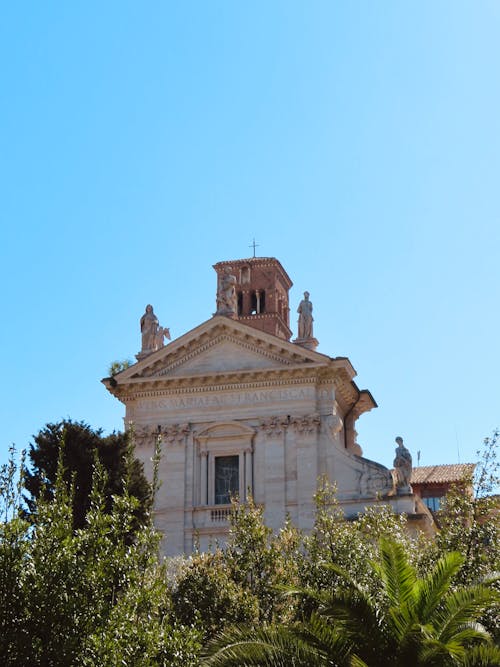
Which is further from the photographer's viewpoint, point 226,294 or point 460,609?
point 226,294

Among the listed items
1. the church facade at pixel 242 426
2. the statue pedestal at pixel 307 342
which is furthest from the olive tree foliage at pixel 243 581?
the statue pedestal at pixel 307 342

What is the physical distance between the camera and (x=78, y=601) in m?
16.3

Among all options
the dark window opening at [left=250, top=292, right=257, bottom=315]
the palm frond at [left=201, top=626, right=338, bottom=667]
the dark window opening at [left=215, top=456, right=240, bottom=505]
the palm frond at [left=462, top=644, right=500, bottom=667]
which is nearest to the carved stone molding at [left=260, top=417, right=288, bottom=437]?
the dark window opening at [left=215, top=456, right=240, bottom=505]

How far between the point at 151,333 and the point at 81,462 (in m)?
14.5

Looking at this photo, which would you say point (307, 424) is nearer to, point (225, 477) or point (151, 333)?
point (225, 477)

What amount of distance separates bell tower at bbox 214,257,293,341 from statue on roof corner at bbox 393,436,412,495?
17.0 m

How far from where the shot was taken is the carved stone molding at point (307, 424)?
135 feet

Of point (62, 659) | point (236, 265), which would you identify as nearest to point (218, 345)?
point (236, 265)

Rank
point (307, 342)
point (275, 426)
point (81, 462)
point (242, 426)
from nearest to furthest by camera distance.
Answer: point (81, 462) < point (275, 426) < point (242, 426) < point (307, 342)

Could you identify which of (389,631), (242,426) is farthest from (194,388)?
(389,631)

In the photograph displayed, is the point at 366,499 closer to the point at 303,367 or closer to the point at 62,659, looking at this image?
the point at 303,367

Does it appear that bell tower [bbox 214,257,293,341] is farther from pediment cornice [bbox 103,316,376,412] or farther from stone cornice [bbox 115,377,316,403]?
stone cornice [bbox 115,377,316,403]

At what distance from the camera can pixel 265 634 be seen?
18859mm

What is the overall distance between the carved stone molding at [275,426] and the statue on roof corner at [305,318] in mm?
3499
